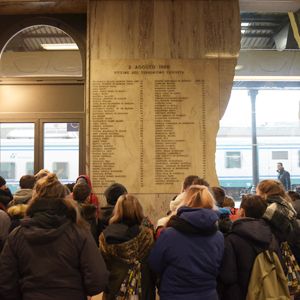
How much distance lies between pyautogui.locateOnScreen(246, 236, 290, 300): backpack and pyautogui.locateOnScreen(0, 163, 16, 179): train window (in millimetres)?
3728

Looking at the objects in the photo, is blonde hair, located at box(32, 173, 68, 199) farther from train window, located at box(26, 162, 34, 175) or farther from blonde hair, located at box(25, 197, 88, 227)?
train window, located at box(26, 162, 34, 175)

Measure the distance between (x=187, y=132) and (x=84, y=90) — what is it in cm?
179

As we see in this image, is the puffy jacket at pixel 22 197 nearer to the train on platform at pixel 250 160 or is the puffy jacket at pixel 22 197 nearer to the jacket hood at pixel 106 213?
the jacket hood at pixel 106 213

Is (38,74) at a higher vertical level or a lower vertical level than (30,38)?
lower

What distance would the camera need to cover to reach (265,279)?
1.90 metres

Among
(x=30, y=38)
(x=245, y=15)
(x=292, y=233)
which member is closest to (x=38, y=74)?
(x=30, y=38)

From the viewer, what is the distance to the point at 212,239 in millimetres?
1832

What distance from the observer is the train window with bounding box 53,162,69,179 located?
436cm

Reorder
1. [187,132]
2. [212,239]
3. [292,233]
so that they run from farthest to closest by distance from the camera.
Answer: [187,132]
[292,233]
[212,239]

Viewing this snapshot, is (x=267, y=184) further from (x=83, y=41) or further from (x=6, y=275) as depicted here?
(x=83, y=41)

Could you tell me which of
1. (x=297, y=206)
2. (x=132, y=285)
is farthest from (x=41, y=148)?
(x=297, y=206)

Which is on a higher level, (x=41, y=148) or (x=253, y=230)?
(x=41, y=148)

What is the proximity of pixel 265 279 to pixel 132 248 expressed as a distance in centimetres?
93

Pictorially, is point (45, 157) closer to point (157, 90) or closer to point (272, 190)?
point (157, 90)
